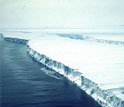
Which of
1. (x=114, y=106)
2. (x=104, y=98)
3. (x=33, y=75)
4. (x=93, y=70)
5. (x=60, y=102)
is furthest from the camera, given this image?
(x=33, y=75)

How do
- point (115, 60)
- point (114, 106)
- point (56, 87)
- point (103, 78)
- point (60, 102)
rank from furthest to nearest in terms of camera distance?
point (115, 60)
point (56, 87)
point (103, 78)
point (60, 102)
point (114, 106)

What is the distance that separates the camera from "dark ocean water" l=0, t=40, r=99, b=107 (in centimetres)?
1384

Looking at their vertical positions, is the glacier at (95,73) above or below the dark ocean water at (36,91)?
above

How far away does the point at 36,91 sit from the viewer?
1573cm

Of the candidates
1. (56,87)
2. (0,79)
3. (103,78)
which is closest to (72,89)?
(56,87)

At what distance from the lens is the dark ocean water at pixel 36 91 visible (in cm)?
1384

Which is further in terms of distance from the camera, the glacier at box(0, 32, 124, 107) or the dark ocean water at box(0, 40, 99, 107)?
the dark ocean water at box(0, 40, 99, 107)

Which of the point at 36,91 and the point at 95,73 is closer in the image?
the point at 36,91

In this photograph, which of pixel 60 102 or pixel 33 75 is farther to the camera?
pixel 33 75

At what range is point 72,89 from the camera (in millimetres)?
16281

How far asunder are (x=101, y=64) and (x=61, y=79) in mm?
4125

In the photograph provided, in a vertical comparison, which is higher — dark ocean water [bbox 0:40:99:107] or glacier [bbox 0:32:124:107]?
glacier [bbox 0:32:124:107]

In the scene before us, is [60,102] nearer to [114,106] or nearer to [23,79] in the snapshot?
[114,106]

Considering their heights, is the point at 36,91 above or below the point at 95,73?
below
